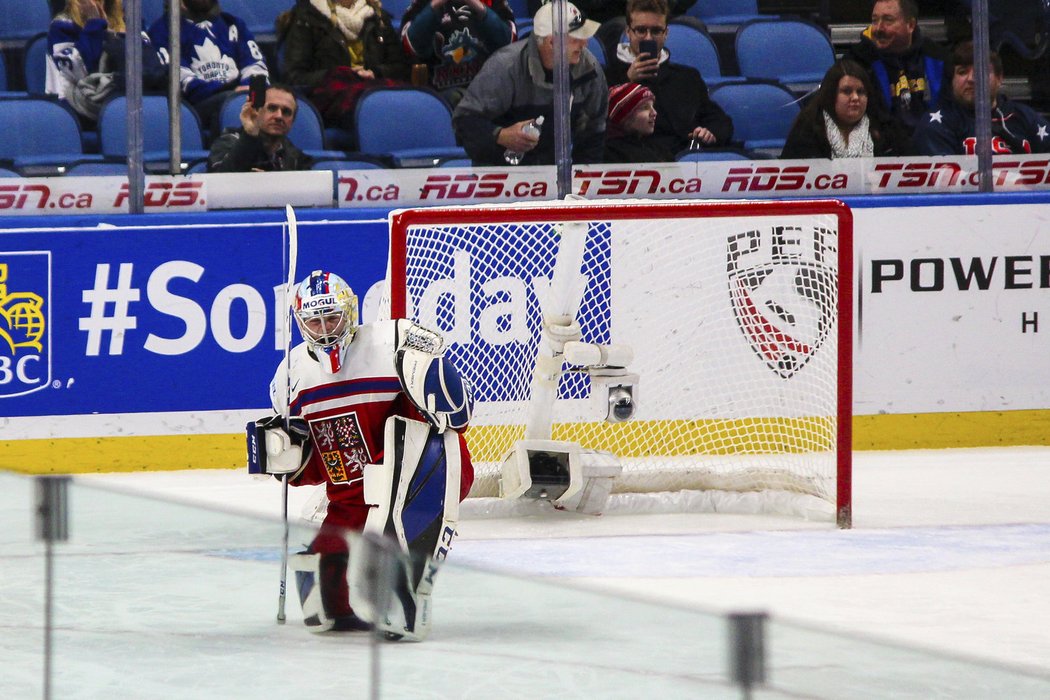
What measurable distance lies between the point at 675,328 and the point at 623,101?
0.95 meters

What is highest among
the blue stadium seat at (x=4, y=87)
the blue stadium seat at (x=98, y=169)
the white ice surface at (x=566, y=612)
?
the blue stadium seat at (x=4, y=87)

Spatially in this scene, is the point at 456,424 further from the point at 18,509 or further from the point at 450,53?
the point at 450,53

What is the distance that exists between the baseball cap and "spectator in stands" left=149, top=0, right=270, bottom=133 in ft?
3.40

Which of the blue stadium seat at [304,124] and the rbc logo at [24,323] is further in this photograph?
the blue stadium seat at [304,124]

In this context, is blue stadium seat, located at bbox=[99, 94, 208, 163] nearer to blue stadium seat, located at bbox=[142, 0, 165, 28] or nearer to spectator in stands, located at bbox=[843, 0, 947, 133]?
blue stadium seat, located at bbox=[142, 0, 165, 28]

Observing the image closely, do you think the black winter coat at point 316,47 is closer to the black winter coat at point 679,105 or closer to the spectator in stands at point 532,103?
the spectator in stands at point 532,103

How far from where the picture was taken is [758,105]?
265 inches

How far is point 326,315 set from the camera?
3979 millimetres

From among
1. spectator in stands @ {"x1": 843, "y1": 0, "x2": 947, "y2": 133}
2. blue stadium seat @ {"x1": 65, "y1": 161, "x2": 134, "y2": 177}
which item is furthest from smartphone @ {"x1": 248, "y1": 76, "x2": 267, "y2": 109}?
spectator in stands @ {"x1": 843, "y1": 0, "x2": 947, "y2": 133}

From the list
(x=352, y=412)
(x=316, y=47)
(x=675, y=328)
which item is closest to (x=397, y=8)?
(x=316, y=47)

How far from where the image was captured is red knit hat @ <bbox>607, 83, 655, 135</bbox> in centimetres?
646

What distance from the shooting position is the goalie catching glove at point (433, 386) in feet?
12.6

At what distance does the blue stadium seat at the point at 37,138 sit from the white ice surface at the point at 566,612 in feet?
6.69

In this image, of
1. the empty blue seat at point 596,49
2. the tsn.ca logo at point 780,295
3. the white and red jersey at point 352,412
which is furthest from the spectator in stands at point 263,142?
the white and red jersey at point 352,412
